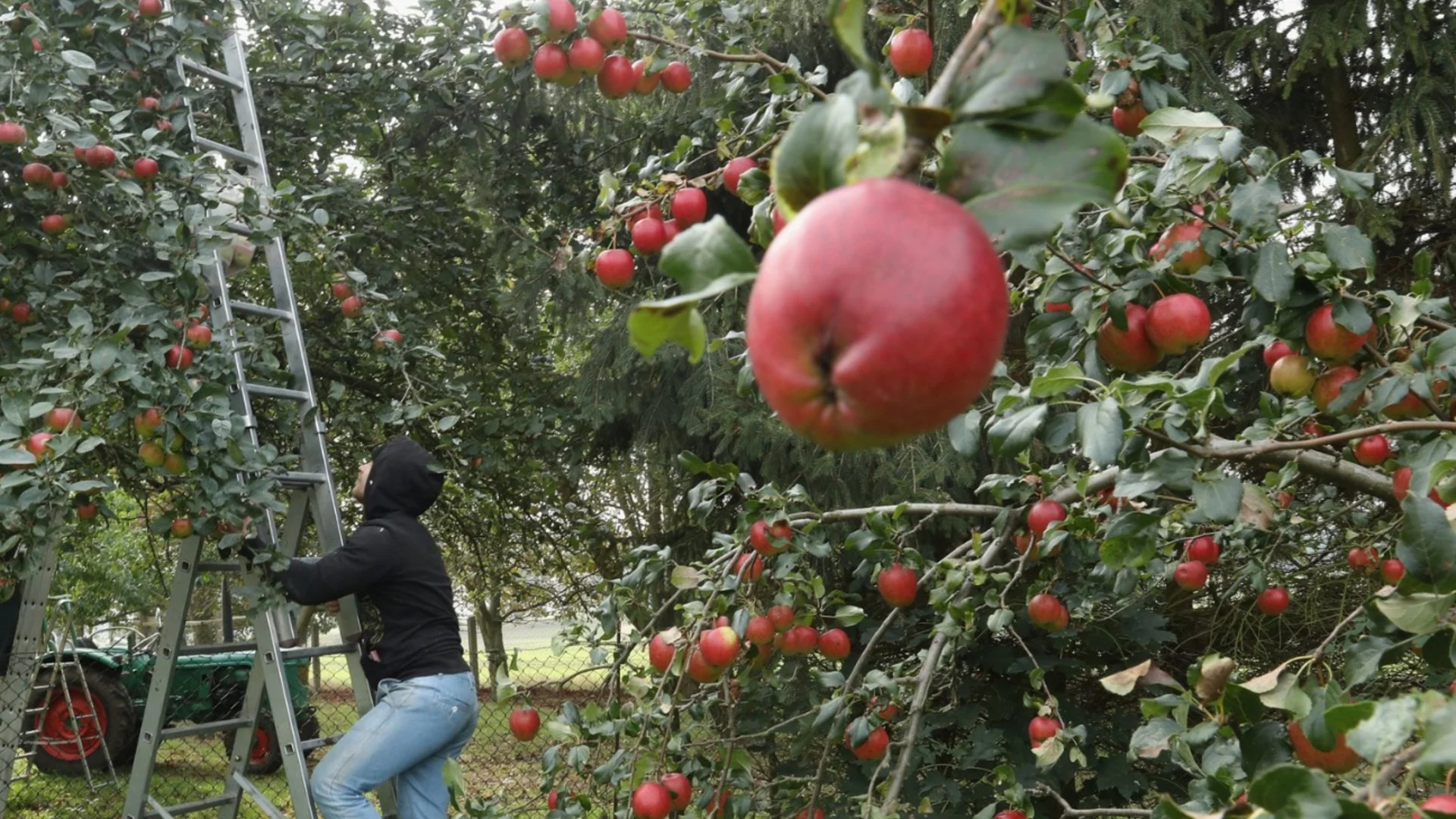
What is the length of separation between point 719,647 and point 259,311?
2236 millimetres

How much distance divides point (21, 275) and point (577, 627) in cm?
215

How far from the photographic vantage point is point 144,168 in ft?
9.87

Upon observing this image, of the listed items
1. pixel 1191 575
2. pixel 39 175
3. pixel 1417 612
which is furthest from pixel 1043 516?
pixel 39 175

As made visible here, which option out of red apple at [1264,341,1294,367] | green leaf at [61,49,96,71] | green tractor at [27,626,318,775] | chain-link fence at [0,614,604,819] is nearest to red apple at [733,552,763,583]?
red apple at [1264,341,1294,367]

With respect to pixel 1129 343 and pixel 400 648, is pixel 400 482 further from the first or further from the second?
pixel 1129 343

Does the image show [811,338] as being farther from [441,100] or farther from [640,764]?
[441,100]

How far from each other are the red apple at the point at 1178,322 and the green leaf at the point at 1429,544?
38 cm

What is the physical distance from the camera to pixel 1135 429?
4.40ft

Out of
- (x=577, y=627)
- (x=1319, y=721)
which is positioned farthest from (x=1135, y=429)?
(x=577, y=627)

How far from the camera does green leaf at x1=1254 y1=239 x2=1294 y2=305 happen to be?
4.42 ft

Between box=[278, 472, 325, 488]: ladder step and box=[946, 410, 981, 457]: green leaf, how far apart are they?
90.0 inches

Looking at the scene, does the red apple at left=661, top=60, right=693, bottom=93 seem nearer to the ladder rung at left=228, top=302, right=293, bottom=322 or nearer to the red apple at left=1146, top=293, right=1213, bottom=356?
the red apple at left=1146, top=293, right=1213, bottom=356

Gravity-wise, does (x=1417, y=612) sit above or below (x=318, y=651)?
above

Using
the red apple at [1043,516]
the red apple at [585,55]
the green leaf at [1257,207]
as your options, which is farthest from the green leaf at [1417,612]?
the red apple at [585,55]
